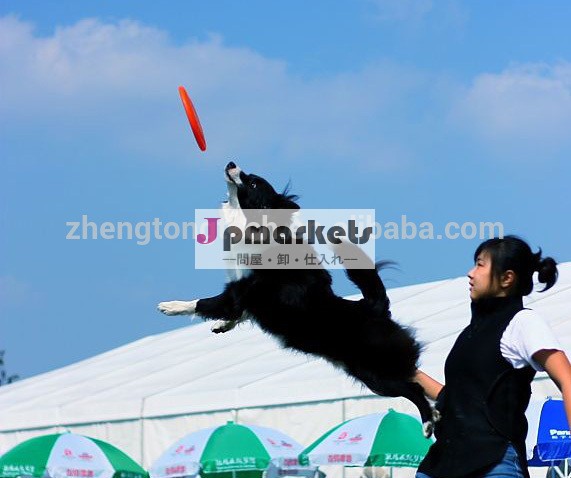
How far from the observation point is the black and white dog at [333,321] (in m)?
5.53

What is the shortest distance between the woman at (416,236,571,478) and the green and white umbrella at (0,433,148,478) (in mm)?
10141

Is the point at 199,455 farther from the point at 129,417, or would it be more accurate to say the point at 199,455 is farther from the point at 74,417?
the point at 74,417

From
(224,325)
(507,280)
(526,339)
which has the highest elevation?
(224,325)

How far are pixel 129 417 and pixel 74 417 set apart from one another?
1.74 m

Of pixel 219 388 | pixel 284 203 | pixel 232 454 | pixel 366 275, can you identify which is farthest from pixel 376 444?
pixel 366 275

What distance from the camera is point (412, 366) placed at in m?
5.54

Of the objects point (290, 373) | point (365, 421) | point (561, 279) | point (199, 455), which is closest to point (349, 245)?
point (365, 421)

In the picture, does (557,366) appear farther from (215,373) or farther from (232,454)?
(215,373)

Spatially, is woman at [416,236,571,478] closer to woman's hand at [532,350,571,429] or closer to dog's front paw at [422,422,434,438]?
woman's hand at [532,350,571,429]

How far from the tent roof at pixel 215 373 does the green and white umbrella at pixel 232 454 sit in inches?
48.0

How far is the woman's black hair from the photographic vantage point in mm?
3951

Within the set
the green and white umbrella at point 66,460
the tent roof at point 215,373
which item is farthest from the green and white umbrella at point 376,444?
the green and white umbrella at point 66,460

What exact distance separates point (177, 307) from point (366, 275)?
1.06m

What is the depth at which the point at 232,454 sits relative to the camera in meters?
12.8
